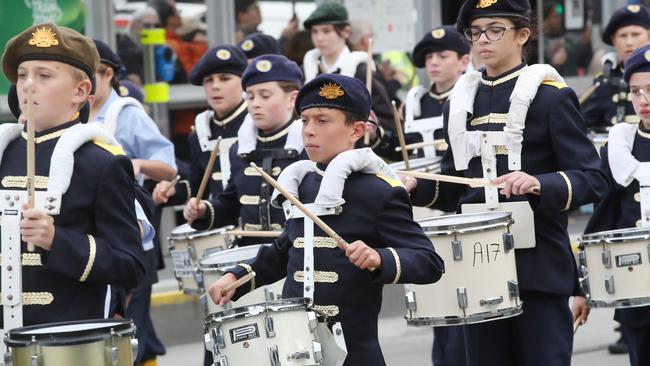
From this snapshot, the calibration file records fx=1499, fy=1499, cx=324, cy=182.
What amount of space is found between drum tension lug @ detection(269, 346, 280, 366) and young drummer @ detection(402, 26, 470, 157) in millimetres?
5043

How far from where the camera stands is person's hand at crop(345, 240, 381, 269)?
5095mm

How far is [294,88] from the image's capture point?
25.5ft

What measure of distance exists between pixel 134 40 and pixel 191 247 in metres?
3.62

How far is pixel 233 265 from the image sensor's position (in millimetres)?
7031

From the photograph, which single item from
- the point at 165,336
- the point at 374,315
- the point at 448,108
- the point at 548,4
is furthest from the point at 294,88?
the point at 548,4

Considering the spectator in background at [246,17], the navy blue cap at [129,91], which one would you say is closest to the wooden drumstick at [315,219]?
the navy blue cap at [129,91]

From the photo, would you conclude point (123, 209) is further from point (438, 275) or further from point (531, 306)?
point (531, 306)

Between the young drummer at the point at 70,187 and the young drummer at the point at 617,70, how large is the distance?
5.42m

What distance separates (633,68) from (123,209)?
309 cm

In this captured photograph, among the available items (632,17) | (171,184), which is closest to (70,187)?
(171,184)

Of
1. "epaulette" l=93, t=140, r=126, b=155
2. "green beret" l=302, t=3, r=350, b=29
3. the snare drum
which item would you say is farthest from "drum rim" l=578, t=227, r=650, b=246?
"green beret" l=302, t=3, r=350, b=29

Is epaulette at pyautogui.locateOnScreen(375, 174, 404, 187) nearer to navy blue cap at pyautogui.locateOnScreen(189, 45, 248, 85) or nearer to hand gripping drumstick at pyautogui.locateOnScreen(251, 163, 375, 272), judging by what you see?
hand gripping drumstick at pyautogui.locateOnScreen(251, 163, 375, 272)

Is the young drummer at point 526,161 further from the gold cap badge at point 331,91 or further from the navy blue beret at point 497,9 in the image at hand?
the gold cap badge at point 331,91

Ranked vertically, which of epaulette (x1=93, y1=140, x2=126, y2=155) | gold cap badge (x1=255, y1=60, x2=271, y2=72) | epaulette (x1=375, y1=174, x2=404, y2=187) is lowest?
epaulette (x1=375, y1=174, x2=404, y2=187)
